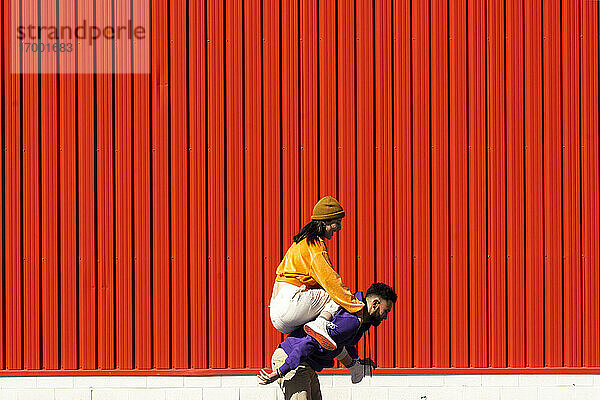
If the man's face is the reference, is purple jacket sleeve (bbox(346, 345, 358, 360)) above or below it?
below

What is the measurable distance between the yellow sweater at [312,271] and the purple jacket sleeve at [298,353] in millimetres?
349

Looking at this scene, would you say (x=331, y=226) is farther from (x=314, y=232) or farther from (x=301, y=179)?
(x=301, y=179)

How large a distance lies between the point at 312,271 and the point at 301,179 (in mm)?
2360

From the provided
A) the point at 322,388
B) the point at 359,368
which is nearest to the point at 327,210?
the point at 359,368

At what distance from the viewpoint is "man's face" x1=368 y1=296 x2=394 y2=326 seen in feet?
20.2

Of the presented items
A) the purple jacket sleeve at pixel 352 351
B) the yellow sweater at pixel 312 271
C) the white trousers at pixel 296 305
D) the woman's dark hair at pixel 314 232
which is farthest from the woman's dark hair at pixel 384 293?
the woman's dark hair at pixel 314 232

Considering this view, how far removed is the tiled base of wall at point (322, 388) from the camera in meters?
8.55

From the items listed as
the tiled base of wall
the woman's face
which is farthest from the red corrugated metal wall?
the woman's face

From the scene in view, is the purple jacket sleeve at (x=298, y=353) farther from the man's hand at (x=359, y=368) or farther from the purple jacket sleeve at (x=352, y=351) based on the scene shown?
the man's hand at (x=359, y=368)

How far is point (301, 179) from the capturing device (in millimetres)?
8672

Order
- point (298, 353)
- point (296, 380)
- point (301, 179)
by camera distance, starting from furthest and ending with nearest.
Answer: point (301, 179) < point (296, 380) < point (298, 353)

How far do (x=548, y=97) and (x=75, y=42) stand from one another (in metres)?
4.70

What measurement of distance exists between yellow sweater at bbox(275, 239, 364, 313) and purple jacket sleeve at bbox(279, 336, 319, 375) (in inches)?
13.7

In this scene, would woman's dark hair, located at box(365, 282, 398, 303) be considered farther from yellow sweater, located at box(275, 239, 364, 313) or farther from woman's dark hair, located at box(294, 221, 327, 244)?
woman's dark hair, located at box(294, 221, 327, 244)
